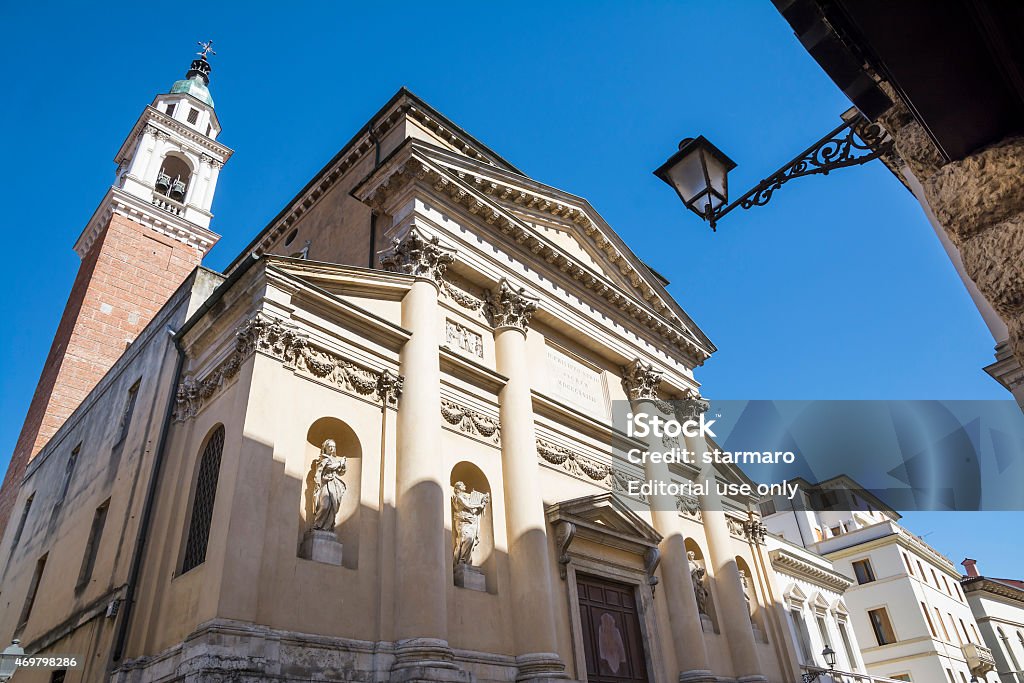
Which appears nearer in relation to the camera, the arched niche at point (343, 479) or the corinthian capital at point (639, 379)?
the arched niche at point (343, 479)

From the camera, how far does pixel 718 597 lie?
16297mm

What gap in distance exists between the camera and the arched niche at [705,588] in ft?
51.0

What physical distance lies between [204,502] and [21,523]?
12.7 metres

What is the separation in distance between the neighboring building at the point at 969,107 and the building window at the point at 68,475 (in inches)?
720

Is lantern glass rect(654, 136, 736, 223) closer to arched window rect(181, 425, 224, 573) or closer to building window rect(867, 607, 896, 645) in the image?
arched window rect(181, 425, 224, 573)

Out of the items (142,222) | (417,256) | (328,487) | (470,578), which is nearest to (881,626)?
(470,578)

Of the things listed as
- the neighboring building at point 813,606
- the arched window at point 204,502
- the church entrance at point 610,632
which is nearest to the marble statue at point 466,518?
the church entrance at point 610,632

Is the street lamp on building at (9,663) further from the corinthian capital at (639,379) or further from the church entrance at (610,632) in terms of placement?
the corinthian capital at (639,379)

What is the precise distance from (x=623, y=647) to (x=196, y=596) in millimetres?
7911

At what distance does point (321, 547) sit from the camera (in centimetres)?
970

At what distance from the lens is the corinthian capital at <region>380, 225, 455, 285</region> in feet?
43.3

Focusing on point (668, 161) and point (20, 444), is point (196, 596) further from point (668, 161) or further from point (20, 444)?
point (20, 444)

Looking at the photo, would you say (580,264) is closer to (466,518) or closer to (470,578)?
(466,518)

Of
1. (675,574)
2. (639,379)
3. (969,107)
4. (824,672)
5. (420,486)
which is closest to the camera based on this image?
(969,107)
